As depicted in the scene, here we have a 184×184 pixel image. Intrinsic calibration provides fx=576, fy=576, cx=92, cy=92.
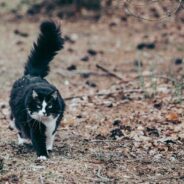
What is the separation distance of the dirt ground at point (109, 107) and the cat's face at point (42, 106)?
42cm

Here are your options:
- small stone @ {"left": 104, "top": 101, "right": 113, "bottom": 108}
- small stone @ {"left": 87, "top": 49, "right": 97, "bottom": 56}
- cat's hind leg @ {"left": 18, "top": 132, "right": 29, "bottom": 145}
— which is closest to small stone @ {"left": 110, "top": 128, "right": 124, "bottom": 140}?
cat's hind leg @ {"left": 18, "top": 132, "right": 29, "bottom": 145}

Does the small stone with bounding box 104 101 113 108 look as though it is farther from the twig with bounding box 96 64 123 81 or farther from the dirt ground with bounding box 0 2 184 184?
the twig with bounding box 96 64 123 81

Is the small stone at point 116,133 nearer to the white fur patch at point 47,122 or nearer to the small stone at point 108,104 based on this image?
the white fur patch at point 47,122

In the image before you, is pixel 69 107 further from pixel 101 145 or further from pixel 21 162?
→ pixel 21 162

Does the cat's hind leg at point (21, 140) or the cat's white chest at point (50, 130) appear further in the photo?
the cat's hind leg at point (21, 140)

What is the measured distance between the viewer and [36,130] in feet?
18.2

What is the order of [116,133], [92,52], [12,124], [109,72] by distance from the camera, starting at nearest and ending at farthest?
[116,133] < [12,124] < [109,72] < [92,52]

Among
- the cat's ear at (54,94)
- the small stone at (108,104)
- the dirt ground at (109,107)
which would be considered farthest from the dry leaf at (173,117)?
the cat's ear at (54,94)

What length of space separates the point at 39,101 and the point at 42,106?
2.3 inches

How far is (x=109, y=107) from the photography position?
739cm

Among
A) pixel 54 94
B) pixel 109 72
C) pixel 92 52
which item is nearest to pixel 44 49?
pixel 54 94

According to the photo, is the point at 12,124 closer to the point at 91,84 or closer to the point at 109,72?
the point at 91,84

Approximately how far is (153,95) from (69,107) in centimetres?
111

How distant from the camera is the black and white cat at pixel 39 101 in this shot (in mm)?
5426
